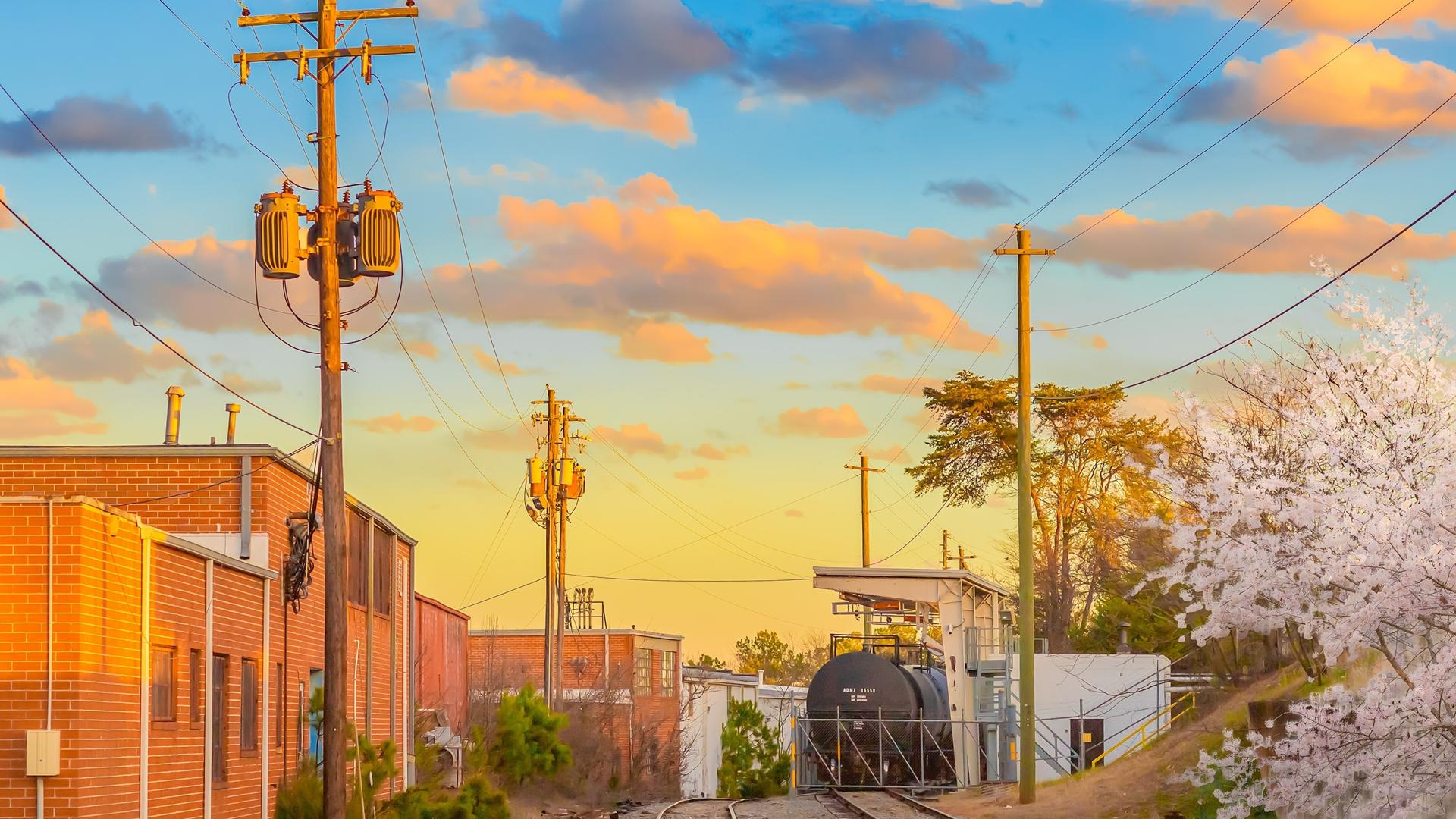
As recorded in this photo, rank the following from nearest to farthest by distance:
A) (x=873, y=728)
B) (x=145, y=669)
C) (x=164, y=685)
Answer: (x=145, y=669), (x=164, y=685), (x=873, y=728)

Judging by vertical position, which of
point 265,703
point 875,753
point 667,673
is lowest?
point 875,753

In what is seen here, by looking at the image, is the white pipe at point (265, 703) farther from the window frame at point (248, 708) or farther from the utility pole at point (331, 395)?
the utility pole at point (331, 395)

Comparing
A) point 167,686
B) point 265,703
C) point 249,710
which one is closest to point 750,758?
point 265,703

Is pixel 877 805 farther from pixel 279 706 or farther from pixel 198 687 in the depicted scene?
pixel 198 687

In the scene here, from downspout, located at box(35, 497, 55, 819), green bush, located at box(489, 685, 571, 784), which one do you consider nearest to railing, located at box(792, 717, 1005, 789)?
green bush, located at box(489, 685, 571, 784)

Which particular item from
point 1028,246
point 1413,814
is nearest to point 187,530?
point 1413,814

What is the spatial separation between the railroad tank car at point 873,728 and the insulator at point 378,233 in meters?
24.1

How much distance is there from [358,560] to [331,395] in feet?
35.4

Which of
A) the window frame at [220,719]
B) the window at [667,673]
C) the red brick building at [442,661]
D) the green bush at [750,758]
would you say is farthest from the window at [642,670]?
the window frame at [220,719]

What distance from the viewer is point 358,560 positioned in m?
30.6

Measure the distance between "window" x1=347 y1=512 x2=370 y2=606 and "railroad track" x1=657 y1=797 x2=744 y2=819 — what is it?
29.2ft

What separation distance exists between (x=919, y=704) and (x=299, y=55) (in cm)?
2752

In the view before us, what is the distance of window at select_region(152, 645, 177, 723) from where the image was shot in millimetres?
18938

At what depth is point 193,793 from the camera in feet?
66.3
